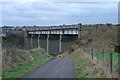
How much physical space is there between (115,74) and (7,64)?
1084 cm

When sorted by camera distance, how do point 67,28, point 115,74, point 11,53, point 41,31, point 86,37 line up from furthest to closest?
point 41,31 < point 67,28 < point 86,37 < point 11,53 < point 115,74

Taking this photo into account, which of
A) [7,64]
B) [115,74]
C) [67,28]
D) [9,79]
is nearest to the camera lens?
[115,74]

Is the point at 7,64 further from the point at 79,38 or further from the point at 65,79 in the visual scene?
the point at 79,38

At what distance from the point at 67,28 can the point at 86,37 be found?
8.02 metres

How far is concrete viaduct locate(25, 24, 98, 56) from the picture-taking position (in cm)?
7575

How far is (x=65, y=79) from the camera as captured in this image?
1512 centimetres

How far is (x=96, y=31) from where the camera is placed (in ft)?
244

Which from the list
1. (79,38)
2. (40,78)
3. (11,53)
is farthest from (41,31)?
(40,78)

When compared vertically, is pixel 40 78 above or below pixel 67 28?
below

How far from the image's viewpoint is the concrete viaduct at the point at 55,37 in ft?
Answer: 249

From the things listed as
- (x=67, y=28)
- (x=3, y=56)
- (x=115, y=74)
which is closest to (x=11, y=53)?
(x=3, y=56)

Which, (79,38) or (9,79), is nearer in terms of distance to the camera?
(9,79)

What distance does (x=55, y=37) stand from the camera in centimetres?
7869

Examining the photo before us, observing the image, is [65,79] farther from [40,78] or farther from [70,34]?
[70,34]
